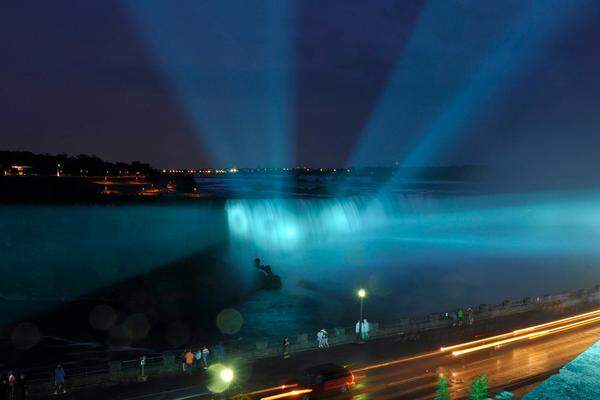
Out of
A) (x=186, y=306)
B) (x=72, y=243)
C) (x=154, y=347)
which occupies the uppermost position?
(x=72, y=243)

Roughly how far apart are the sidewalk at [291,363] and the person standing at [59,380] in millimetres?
411

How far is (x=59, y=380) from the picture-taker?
52.7 feet

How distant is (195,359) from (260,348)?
9.22ft

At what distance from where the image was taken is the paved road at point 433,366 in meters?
16.5

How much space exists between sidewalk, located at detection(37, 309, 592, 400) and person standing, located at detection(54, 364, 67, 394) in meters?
0.41

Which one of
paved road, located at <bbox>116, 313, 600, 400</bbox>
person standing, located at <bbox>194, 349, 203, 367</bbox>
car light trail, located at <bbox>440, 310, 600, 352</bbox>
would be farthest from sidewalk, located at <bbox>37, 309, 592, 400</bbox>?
person standing, located at <bbox>194, 349, 203, 367</bbox>

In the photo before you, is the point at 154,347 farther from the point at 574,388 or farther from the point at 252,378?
the point at 574,388

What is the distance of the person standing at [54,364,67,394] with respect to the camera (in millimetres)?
15982

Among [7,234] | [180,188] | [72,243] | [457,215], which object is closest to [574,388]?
[72,243]

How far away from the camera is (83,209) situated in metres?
45.8

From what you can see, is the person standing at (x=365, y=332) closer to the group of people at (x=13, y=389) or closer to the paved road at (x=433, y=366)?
the paved road at (x=433, y=366)

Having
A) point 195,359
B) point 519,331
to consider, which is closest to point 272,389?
point 195,359

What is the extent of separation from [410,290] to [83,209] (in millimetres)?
31842

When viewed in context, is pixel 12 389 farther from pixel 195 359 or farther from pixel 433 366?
pixel 433 366
